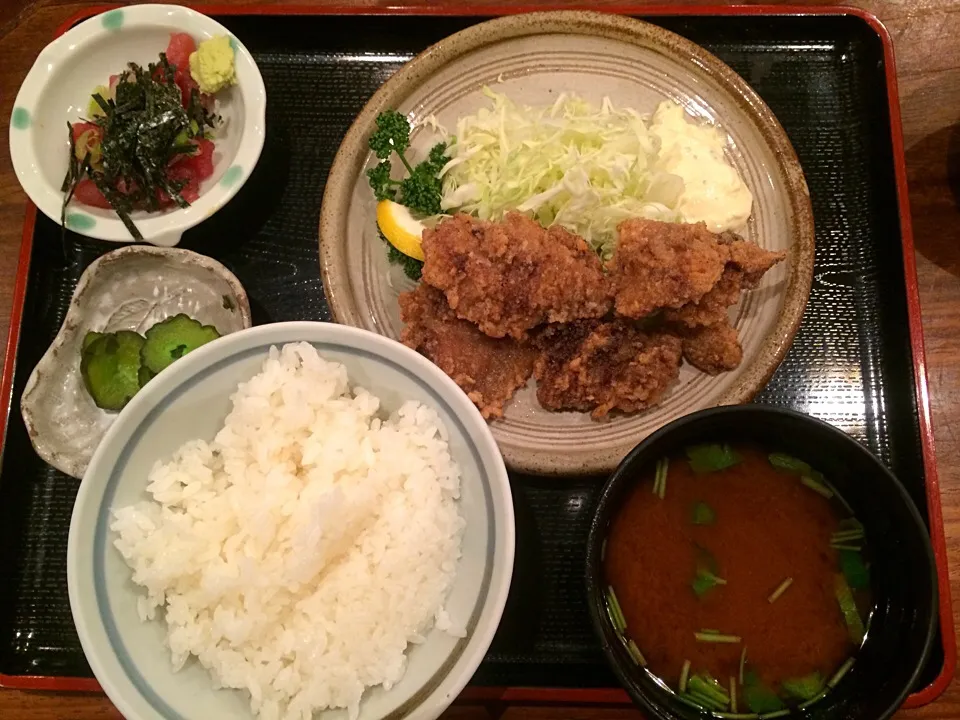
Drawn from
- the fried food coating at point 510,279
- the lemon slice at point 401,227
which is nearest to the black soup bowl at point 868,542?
the fried food coating at point 510,279

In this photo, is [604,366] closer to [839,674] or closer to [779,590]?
[779,590]

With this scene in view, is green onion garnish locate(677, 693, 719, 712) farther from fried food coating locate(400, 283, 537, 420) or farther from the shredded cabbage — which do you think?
the shredded cabbage

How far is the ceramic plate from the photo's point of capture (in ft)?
7.53

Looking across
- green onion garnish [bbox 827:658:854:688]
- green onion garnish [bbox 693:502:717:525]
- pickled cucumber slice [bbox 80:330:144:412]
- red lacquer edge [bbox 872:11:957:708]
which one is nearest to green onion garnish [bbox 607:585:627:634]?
green onion garnish [bbox 693:502:717:525]

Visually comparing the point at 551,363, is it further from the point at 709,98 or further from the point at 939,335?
the point at 939,335

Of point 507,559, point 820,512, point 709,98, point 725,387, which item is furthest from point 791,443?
point 709,98

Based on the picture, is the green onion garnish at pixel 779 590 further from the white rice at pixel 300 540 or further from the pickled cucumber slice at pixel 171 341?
the pickled cucumber slice at pixel 171 341

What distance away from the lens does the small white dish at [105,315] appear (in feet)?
7.77

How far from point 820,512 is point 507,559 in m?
0.90

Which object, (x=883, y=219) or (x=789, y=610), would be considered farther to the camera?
(x=883, y=219)

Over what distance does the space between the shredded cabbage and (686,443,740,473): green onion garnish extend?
0.84 metres

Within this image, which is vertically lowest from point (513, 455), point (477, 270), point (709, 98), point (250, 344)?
point (513, 455)

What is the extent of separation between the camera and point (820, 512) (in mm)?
1929


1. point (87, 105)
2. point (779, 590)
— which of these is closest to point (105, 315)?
point (87, 105)
